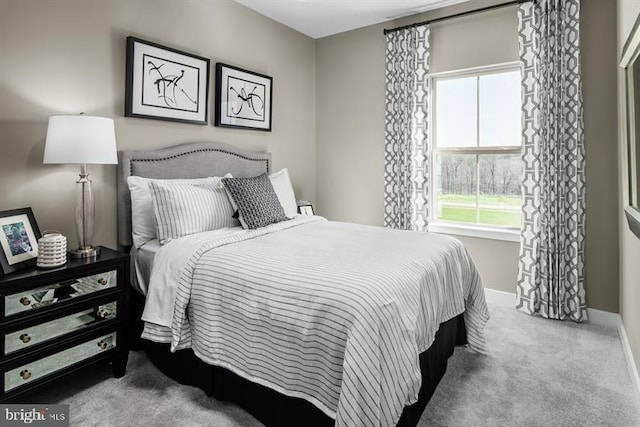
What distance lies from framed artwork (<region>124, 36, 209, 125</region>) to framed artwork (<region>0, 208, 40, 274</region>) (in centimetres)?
102

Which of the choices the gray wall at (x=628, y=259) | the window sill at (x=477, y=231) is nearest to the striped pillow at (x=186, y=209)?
the window sill at (x=477, y=231)

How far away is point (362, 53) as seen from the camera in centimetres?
423

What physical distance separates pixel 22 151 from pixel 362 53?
3318 mm

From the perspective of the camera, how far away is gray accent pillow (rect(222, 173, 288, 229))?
2.68 meters

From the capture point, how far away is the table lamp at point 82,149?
2096 millimetres

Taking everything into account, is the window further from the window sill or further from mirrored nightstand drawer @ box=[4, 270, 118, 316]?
mirrored nightstand drawer @ box=[4, 270, 118, 316]

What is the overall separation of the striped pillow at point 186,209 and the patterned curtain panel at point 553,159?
2538mm

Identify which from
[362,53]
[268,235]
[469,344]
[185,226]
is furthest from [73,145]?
[362,53]

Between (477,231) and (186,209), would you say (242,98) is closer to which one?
(186,209)

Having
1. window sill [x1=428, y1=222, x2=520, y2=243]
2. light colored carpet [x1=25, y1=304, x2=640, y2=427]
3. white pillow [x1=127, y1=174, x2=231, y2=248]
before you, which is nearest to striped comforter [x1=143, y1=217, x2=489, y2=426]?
light colored carpet [x1=25, y1=304, x2=640, y2=427]

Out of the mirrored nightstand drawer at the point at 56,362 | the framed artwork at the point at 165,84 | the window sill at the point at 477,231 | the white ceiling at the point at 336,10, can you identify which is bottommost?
the mirrored nightstand drawer at the point at 56,362

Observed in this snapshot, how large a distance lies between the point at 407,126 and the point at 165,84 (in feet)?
7.50

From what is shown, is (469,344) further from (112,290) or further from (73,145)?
(73,145)

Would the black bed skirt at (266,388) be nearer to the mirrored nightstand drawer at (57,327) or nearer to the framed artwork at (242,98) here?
the mirrored nightstand drawer at (57,327)
